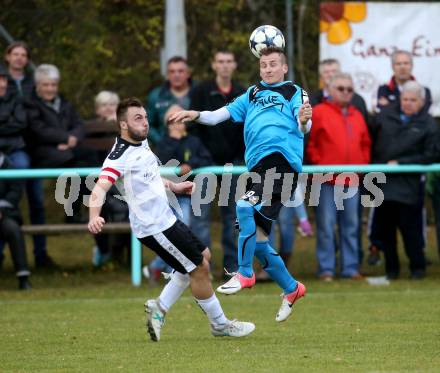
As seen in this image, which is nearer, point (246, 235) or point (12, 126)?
point (246, 235)

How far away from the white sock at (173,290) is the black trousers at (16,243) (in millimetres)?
3984

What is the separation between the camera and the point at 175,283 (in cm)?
873

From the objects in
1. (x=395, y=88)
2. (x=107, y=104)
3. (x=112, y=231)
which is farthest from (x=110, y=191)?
(x=395, y=88)

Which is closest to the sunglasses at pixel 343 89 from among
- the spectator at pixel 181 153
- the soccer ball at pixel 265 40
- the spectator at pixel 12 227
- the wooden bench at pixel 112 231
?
the spectator at pixel 181 153

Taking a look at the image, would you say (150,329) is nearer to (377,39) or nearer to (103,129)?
(103,129)

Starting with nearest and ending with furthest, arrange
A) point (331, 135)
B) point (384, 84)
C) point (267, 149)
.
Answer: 1. point (267, 149)
2. point (331, 135)
3. point (384, 84)

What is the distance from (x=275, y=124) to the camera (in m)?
8.52

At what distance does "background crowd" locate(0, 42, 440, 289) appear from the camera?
1263 centimetres

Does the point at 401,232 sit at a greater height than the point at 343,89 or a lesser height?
lesser

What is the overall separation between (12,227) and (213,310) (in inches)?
175

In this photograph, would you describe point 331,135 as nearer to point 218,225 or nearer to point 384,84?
point 384,84

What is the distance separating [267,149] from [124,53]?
8267 millimetres

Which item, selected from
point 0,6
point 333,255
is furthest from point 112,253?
point 0,6

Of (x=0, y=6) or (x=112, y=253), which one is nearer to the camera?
(x=112, y=253)
